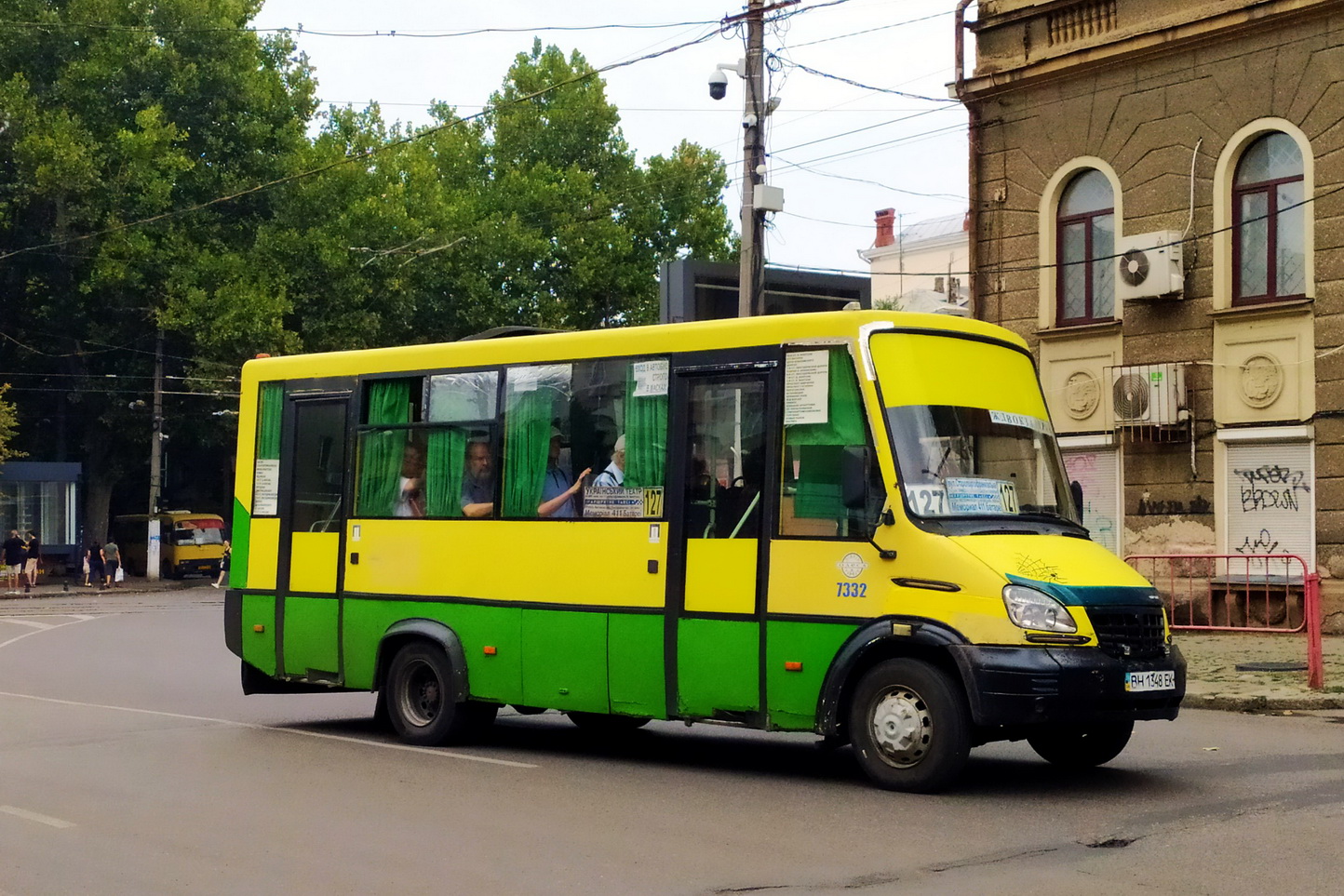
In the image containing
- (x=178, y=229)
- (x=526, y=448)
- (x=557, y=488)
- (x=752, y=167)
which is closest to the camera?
(x=557, y=488)

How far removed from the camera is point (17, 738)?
12.6 metres

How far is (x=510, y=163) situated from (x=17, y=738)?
181ft

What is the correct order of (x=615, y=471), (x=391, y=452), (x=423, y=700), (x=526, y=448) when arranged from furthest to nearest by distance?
(x=391, y=452)
(x=423, y=700)
(x=526, y=448)
(x=615, y=471)

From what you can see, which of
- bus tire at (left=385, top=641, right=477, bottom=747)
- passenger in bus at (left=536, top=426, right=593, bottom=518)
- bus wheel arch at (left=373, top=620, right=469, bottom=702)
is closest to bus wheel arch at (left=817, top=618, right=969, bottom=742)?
passenger in bus at (left=536, top=426, right=593, bottom=518)

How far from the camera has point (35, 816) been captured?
8.94 metres

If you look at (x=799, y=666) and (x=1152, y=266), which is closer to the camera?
(x=799, y=666)

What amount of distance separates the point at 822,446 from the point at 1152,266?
12969 mm

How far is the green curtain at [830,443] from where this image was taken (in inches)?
383

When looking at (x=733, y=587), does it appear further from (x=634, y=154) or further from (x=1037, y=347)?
(x=634, y=154)

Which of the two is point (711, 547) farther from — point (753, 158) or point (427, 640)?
point (753, 158)

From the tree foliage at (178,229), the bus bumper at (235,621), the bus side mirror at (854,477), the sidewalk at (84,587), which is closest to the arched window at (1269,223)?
the bus side mirror at (854,477)

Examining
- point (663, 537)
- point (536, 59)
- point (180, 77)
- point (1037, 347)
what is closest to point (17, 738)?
point (663, 537)

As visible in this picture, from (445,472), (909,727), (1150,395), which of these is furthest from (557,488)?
(1150,395)

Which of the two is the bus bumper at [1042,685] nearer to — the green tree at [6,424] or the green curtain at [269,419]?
the green curtain at [269,419]
